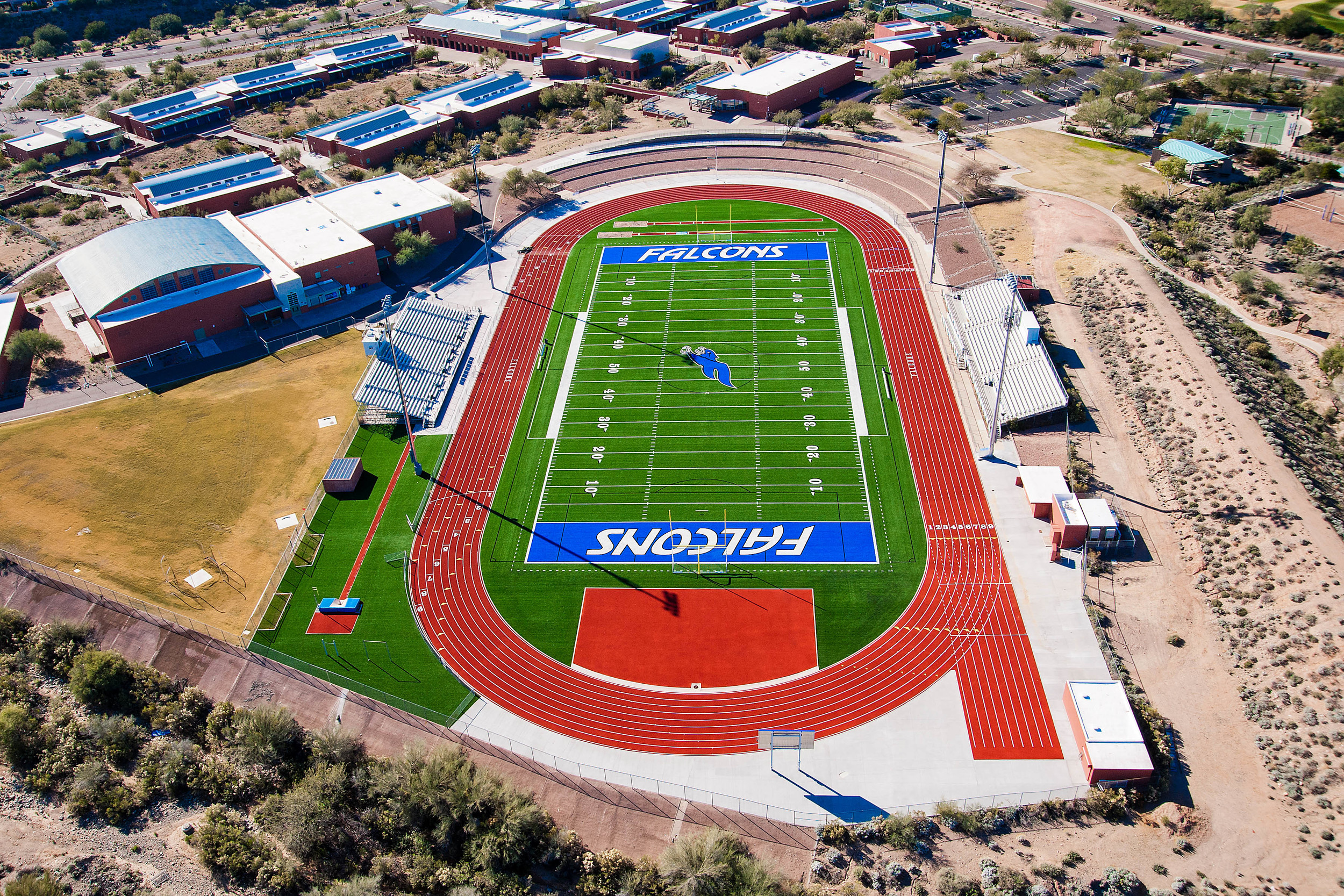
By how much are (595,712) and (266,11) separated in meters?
139

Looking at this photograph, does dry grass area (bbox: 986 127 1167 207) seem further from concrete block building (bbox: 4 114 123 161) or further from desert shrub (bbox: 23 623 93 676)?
concrete block building (bbox: 4 114 123 161)

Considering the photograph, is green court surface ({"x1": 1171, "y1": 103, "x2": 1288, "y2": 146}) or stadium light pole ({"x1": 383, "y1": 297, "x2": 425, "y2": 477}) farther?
green court surface ({"x1": 1171, "y1": 103, "x2": 1288, "y2": 146})

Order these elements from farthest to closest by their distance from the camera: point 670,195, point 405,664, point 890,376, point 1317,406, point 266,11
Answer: point 266,11
point 670,195
point 890,376
point 1317,406
point 405,664

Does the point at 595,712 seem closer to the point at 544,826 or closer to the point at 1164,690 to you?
the point at 544,826

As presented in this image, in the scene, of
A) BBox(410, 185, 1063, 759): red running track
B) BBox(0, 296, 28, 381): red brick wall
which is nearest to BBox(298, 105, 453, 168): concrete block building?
BBox(0, 296, 28, 381): red brick wall

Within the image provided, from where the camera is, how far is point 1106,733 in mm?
29578

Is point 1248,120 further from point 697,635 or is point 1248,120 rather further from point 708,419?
point 697,635

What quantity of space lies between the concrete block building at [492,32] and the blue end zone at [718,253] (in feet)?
177

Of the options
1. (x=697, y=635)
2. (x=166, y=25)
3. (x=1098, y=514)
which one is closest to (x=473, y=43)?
(x=166, y=25)

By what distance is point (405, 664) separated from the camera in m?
34.5

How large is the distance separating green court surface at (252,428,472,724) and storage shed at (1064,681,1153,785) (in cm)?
2223

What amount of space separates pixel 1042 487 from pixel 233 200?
62870 mm

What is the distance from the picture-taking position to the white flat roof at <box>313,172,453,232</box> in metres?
62.2

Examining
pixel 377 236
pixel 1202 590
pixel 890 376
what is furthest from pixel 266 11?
pixel 1202 590
